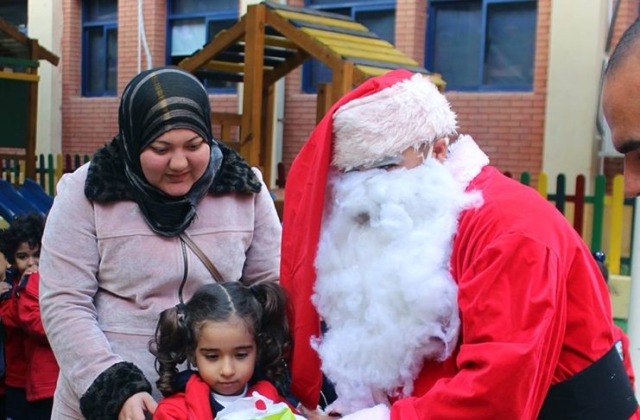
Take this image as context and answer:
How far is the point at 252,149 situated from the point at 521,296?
5.94 m

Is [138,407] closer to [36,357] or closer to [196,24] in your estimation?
[36,357]

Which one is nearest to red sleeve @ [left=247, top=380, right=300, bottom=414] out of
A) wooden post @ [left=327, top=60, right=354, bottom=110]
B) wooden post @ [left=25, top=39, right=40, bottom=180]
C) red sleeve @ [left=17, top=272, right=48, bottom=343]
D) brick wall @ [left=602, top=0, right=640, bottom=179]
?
red sleeve @ [left=17, top=272, right=48, bottom=343]

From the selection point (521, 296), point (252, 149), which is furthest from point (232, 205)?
point (252, 149)

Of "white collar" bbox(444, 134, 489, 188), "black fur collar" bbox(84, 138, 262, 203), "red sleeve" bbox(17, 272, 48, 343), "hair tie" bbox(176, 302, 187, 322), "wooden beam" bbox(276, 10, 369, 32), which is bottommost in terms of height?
"red sleeve" bbox(17, 272, 48, 343)

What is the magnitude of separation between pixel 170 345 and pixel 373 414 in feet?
2.33

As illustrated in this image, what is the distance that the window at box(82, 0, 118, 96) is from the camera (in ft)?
41.7

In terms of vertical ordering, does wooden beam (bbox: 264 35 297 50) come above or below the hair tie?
above

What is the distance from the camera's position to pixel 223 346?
2.36 metres

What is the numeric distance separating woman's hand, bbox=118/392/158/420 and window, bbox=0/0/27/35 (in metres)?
12.6

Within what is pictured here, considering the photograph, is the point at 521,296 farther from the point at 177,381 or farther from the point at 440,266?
the point at 177,381

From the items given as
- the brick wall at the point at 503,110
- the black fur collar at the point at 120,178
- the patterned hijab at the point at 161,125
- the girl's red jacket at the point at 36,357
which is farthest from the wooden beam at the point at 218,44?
the patterned hijab at the point at 161,125

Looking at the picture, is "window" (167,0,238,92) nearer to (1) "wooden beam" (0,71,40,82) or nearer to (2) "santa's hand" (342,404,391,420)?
(1) "wooden beam" (0,71,40,82)

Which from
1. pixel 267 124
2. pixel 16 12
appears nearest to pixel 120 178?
pixel 267 124

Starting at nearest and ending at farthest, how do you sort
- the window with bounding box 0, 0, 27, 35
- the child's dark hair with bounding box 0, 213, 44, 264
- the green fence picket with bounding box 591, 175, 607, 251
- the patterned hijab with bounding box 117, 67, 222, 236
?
the patterned hijab with bounding box 117, 67, 222, 236, the child's dark hair with bounding box 0, 213, 44, 264, the green fence picket with bounding box 591, 175, 607, 251, the window with bounding box 0, 0, 27, 35
